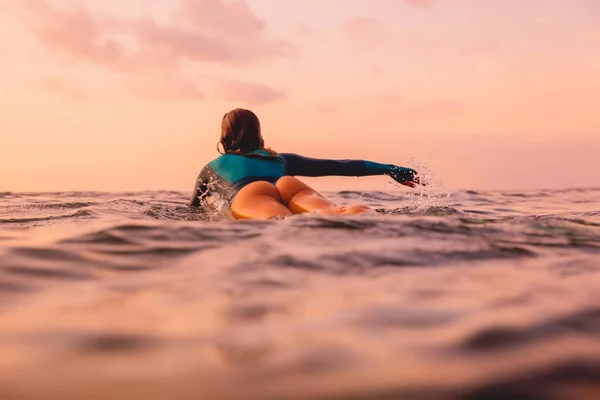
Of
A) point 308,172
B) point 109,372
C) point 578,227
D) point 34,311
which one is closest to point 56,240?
point 34,311

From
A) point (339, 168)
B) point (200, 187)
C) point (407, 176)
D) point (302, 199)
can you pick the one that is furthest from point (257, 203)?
point (407, 176)

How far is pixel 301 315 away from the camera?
8.13 feet

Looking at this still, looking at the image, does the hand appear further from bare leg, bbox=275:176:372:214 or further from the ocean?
the ocean

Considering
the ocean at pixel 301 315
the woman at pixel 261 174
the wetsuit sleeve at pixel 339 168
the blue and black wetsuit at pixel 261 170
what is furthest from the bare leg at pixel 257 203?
the wetsuit sleeve at pixel 339 168

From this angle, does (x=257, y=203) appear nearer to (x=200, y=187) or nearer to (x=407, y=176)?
(x=200, y=187)

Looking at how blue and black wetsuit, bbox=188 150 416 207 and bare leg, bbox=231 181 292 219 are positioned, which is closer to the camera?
bare leg, bbox=231 181 292 219

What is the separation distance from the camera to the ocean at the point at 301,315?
70.7 inches

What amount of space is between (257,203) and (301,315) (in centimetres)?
319

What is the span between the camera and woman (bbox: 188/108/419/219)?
558cm

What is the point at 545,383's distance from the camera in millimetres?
1761

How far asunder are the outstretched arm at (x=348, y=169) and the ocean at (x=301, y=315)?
2.60 meters

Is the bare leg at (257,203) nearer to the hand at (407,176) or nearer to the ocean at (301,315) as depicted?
the ocean at (301,315)

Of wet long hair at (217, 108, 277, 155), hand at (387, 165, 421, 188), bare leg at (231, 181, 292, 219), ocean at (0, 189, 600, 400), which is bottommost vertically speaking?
ocean at (0, 189, 600, 400)

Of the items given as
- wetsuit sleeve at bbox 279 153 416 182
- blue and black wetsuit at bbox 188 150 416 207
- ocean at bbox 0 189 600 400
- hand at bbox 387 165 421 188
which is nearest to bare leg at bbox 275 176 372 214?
blue and black wetsuit at bbox 188 150 416 207
